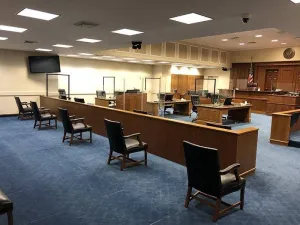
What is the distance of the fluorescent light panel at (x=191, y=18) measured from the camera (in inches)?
148

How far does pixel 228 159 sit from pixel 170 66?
11.0m

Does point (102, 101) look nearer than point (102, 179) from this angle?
No

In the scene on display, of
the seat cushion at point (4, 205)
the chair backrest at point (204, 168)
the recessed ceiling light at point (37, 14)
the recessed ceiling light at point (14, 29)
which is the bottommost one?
the seat cushion at point (4, 205)

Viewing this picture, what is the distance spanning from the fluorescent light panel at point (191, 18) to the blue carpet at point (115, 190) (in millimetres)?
2483

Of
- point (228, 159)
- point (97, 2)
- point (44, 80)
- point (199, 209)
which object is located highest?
point (97, 2)

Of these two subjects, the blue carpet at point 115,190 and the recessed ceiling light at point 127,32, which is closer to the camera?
the blue carpet at point 115,190

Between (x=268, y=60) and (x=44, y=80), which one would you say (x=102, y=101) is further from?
(x=268, y=60)

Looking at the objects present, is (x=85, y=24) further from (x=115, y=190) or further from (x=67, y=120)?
(x=115, y=190)

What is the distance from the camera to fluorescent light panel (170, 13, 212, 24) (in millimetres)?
3748

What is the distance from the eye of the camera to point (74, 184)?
11.2 ft

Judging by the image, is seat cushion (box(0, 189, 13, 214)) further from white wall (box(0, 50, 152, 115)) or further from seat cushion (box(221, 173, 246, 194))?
white wall (box(0, 50, 152, 115))

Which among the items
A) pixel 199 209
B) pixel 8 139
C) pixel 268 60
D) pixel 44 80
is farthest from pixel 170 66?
pixel 199 209

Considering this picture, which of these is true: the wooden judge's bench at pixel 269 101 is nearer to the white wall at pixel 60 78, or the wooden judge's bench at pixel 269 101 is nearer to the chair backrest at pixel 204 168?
the white wall at pixel 60 78

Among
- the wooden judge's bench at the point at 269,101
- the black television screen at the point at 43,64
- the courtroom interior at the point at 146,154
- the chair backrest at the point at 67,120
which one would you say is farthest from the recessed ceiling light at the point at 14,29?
the wooden judge's bench at the point at 269,101
